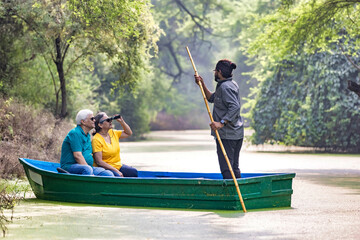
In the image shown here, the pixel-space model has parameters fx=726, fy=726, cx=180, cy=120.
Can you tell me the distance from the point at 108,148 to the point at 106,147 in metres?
0.04

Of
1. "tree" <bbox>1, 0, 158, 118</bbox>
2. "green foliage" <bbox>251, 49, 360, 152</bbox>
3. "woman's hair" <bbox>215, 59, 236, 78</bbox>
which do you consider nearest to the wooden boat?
"woman's hair" <bbox>215, 59, 236, 78</bbox>

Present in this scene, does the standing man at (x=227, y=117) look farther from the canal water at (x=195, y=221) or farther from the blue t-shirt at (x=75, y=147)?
the blue t-shirt at (x=75, y=147)

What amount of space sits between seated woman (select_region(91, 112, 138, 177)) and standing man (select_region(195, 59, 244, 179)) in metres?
1.78

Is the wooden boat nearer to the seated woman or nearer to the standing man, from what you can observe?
the standing man

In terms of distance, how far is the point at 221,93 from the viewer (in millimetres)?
10719

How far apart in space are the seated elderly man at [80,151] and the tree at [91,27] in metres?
3.67

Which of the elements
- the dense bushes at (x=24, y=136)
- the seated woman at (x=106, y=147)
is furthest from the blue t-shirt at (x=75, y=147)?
the dense bushes at (x=24, y=136)

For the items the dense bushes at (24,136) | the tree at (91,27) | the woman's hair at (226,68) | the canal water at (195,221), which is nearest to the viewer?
the canal water at (195,221)

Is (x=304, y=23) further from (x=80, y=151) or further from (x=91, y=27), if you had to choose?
(x=80, y=151)

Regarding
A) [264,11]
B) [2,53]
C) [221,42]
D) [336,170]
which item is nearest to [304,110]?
[336,170]

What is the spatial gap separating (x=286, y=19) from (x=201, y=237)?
44.8ft

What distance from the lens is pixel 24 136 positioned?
54.1 ft

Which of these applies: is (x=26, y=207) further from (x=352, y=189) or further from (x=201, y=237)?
(x=352, y=189)

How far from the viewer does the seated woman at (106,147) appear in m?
11.5
